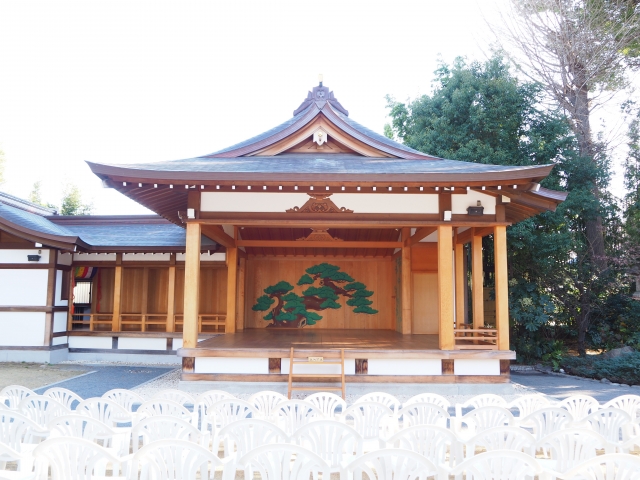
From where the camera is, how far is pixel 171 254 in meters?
11.8

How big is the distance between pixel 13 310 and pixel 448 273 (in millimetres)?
9025

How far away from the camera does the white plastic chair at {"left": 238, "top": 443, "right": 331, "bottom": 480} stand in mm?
2346

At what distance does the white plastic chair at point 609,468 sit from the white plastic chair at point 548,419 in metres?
1.21

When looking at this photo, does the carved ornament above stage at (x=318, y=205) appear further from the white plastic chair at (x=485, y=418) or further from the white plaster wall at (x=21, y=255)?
the white plaster wall at (x=21, y=255)

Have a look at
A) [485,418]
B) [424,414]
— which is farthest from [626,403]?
[424,414]

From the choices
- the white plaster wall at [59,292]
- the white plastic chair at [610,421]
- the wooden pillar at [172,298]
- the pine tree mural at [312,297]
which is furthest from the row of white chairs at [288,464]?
the pine tree mural at [312,297]

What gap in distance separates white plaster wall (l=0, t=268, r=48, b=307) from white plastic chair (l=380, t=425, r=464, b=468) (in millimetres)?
9873

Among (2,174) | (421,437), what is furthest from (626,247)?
(2,174)

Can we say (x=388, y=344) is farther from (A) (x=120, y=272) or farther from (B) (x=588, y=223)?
(B) (x=588, y=223)

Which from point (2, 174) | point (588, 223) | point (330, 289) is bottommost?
point (330, 289)

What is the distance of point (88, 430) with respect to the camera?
3189mm

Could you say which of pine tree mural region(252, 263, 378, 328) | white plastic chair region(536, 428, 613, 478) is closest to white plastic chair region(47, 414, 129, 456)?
white plastic chair region(536, 428, 613, 478)

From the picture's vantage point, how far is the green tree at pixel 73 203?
2702 centimetres

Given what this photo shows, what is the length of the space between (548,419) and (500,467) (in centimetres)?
144
